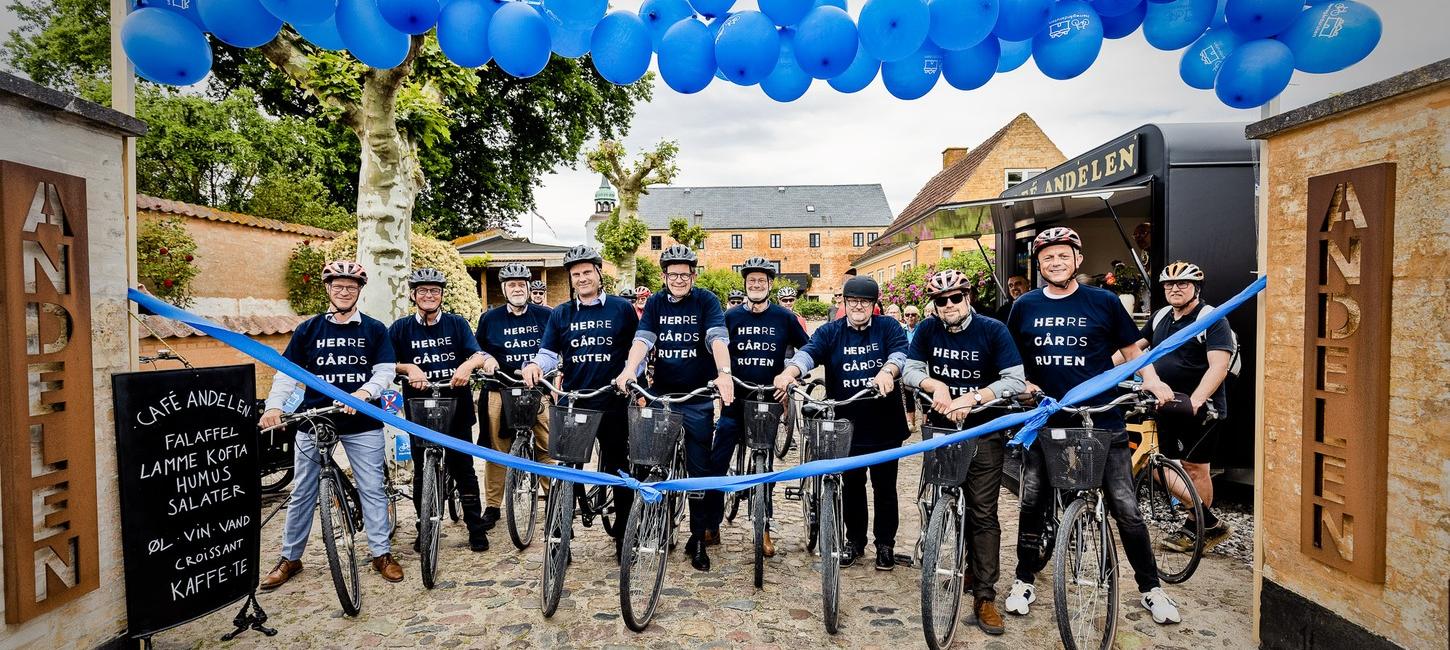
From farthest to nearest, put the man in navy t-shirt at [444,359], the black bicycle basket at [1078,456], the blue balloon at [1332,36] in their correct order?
the man in navy t-shirt at [444,359], the blue balloon at [1332,36], the black bicycle basket at [1078,456]

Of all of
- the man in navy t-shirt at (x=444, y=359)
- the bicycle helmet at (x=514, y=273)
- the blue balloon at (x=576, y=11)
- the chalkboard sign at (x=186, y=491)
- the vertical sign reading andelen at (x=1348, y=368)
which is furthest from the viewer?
the bicycle helmet at (x=514, y=273)

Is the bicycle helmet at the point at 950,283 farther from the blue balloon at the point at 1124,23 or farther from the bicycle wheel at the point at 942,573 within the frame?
the blue balloon at the point at 1124,23

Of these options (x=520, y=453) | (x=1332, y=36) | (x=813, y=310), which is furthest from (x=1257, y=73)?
(x=813, y=310)

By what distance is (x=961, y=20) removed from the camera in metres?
4.05

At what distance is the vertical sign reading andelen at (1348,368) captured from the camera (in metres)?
2.84

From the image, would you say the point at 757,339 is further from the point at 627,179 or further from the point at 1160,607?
the point at 627,179

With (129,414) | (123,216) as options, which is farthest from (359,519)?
(123,216)

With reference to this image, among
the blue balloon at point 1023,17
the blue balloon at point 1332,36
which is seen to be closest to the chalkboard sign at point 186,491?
the blue balloon at point 1023,17

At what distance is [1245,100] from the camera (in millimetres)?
3889

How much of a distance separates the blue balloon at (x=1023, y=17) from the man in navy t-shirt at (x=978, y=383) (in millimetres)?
1597

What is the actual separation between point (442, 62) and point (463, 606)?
231 inches

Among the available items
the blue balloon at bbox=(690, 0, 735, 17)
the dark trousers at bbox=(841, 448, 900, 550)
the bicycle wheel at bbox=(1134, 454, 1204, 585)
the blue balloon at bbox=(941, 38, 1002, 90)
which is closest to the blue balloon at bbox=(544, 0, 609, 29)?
the blue balloon at bbox=(690, 0, 735, 17)

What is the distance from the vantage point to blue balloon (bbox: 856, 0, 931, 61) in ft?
13.4

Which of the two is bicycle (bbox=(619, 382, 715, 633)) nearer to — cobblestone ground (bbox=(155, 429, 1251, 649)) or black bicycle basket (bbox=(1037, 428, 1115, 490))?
cobblestone ground (bbox=(155, 429, 1251, 649))
